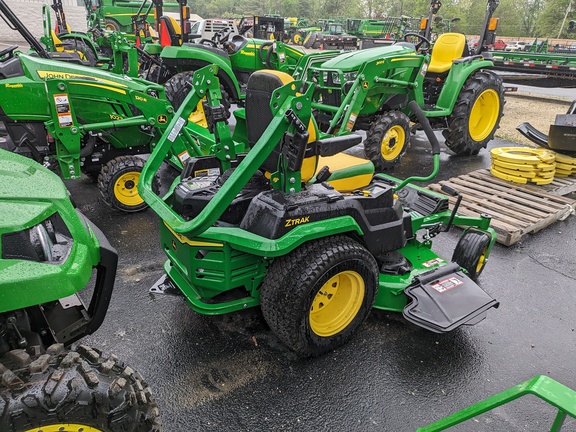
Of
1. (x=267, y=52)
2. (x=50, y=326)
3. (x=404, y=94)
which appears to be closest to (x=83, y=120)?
(x=50, y=326)

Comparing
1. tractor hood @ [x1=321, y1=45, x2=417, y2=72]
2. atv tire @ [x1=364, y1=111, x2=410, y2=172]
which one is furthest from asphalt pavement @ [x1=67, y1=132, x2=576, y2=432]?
tractor hood @ [x1=321, y1=45, x2=417, y2=72]

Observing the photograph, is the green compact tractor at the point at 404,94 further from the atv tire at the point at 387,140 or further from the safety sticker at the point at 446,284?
the safety sticker at the point at 446,284

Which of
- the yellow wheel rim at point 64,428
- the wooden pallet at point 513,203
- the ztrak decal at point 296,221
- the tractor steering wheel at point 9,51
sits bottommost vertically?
the wooden pallet at point 513,203

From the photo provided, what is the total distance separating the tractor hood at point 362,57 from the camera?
610 centimetres

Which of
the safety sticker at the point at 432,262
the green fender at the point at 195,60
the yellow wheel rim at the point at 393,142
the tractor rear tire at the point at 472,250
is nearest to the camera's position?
→ the safety sticker at the point at 432,262

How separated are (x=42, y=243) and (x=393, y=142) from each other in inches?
218

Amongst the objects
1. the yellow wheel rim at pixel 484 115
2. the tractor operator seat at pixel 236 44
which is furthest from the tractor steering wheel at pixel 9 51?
the yellow wheel rim at pixel 484 115

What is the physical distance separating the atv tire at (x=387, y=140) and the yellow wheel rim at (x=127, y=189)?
312cm

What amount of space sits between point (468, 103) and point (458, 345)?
495 cm

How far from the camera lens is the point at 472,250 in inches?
143

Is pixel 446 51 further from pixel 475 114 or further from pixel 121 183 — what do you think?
pixel 121 183

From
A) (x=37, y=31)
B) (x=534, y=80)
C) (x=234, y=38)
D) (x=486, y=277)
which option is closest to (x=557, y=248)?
(x=486, y=277)

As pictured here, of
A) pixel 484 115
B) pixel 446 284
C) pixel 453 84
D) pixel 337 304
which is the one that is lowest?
pixel 337 304

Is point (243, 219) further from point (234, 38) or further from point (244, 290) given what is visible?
point (234, 38)
